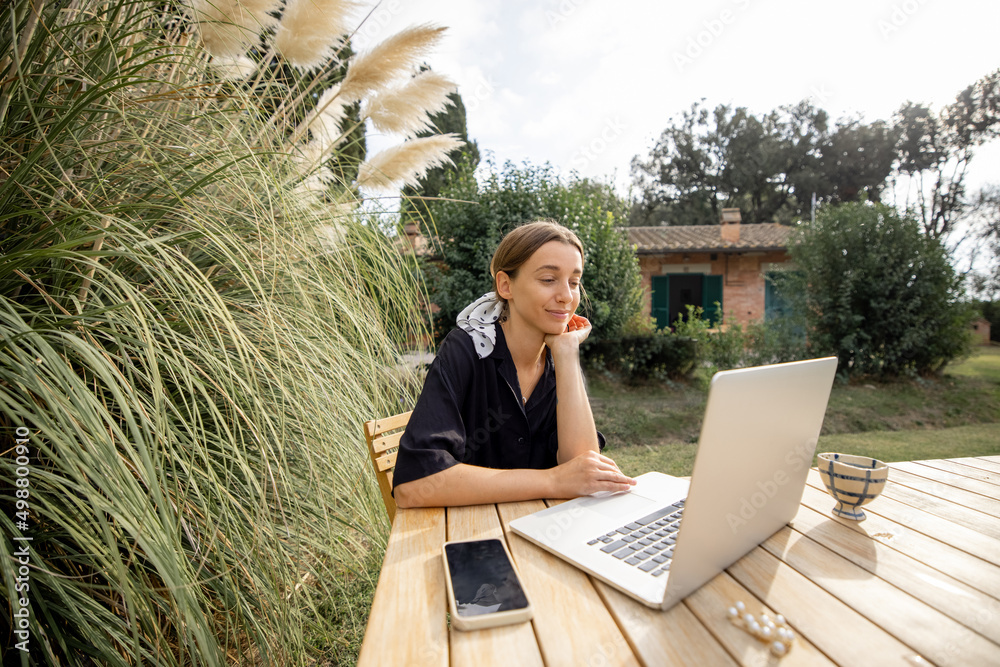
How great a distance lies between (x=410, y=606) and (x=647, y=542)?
430 millimetres

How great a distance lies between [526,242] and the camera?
1.55 meters

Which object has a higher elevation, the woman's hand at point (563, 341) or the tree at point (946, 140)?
the tree at point (946, 140)

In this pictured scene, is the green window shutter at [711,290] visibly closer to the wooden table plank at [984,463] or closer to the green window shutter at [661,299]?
the green window shutter at [661,299]

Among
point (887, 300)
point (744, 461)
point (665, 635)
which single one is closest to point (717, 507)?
point (744, 461)

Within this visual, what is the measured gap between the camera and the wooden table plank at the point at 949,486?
3.65 ft

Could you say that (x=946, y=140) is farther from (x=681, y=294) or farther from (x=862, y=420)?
(x=862, y=420)

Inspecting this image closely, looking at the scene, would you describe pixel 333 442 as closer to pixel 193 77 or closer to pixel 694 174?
pixel 193 77

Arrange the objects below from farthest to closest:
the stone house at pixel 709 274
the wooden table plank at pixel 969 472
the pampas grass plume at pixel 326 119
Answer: the stone house at pixel 709 274 < the pampas grass plume at pixel 326 119 < the wooden table plank at pixel 969 472

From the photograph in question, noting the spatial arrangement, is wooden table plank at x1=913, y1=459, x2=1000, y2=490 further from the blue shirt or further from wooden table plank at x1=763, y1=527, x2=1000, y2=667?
the blue shirt

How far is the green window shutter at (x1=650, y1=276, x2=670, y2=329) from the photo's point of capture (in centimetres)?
1234

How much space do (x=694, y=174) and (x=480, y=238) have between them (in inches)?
826

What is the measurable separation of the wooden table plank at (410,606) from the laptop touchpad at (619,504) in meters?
0.32

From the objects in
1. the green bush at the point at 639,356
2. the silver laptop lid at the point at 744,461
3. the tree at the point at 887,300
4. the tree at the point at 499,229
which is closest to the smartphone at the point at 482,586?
the silver laptop lid at the point at 744,461

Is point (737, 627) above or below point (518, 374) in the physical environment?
below
